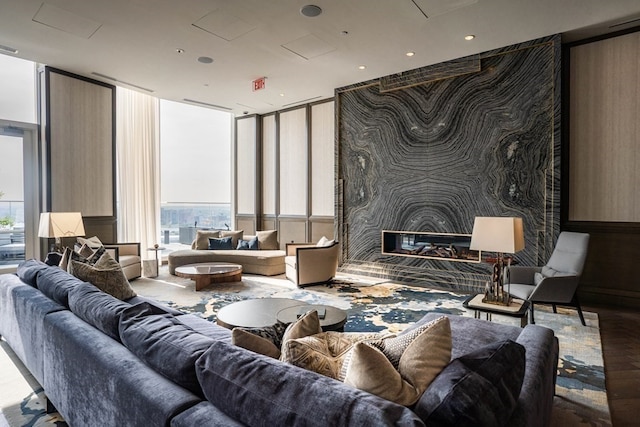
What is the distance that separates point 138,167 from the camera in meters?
7.16

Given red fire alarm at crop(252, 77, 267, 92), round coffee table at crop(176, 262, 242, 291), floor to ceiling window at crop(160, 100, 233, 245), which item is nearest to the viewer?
round coffee table at crop(176, 262, 242, 291)

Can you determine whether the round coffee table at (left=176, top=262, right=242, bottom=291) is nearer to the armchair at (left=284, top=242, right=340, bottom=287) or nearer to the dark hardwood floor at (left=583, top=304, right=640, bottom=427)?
the armchair at (left=284, top=242, right=340, bottom=287)

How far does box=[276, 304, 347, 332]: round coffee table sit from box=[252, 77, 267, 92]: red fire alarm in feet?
14.0

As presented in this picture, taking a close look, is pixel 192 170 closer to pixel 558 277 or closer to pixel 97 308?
pixel 97 308

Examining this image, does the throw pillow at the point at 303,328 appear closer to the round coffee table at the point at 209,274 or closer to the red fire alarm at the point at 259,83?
the round coffee table at the point at 209,274

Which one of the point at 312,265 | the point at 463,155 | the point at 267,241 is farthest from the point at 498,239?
the point at 267,241

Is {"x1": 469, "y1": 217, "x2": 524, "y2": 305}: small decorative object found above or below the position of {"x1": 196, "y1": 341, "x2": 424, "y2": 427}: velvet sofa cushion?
above

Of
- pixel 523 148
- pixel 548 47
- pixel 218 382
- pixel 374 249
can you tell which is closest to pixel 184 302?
pixel 374 249

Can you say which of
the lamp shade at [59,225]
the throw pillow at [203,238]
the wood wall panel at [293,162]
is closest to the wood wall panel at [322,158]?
the wood wall panel at [293,162]

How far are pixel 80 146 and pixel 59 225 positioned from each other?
6.69 feet

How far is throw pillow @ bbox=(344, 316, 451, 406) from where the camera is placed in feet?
3.50

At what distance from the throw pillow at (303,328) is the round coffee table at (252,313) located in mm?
1244

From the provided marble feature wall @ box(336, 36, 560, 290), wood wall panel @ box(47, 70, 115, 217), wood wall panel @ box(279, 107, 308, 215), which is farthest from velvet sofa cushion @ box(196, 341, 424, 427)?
wood wall panel @ box(279, 107, 308, 215)

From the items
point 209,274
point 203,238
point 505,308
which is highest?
point 203,238
